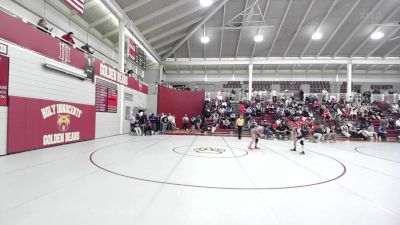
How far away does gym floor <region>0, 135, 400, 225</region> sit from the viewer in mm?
3037

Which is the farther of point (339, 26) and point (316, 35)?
point (316, 35)

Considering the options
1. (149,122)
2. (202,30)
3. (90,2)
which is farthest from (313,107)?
(90,2)

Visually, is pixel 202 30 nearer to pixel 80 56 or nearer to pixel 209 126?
pixel 209 126

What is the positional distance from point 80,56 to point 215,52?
1682cm

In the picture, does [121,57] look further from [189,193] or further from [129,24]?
[189,193]

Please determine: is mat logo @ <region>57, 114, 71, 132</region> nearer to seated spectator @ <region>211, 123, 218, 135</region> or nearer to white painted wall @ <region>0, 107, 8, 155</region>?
white painted wall @ <region>0, 107, 8, 155</region>

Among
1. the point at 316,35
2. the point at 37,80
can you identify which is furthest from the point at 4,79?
the point at 316,35

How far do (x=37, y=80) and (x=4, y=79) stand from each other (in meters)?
1.39

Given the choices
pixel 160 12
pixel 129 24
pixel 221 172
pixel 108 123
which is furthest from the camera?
pixel 160 12

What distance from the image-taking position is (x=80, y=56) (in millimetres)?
10977

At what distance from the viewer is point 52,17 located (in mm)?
12055

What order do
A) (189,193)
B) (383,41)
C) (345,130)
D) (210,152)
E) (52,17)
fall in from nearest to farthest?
(189,193) → (210,152) → (52,17) → (345,130) → (383,41)

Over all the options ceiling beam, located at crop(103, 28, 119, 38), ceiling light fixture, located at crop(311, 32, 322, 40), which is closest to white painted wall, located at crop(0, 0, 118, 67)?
ceiling beam, located at crop(103, 28, 119, 38)

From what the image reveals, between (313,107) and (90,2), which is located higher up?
(90,2)
